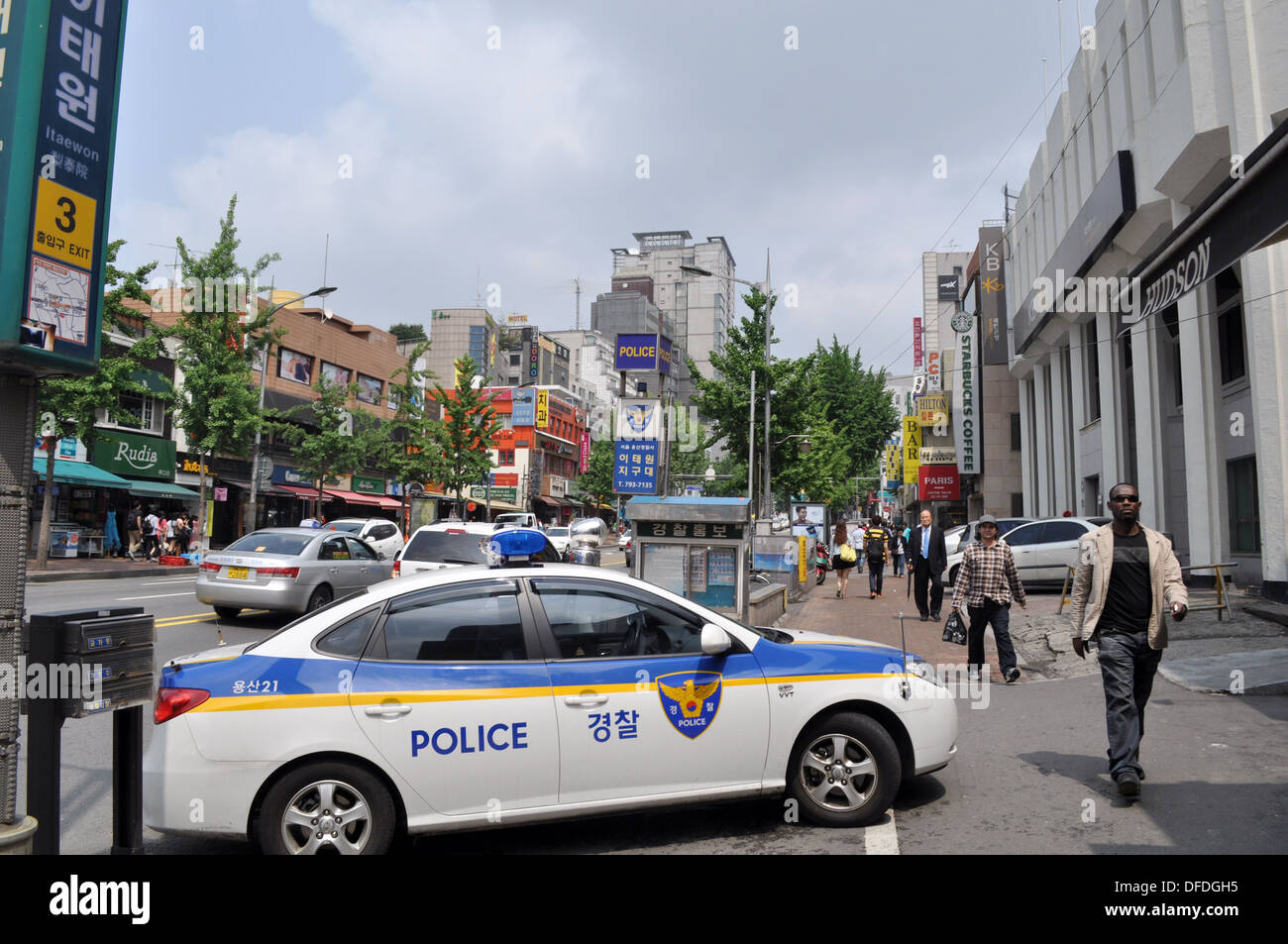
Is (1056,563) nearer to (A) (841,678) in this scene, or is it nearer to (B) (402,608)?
(A) (841,678)

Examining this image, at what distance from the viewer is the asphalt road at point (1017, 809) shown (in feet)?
15.8

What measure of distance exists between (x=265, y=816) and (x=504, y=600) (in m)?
1.53

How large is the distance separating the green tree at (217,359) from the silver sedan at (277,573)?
16505mm

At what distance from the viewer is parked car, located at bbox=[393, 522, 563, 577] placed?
43.4 ft

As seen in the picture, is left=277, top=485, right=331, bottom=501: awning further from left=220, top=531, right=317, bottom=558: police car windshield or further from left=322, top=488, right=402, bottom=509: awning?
left=220, top=531, right=317, bottom=558: police car windshield

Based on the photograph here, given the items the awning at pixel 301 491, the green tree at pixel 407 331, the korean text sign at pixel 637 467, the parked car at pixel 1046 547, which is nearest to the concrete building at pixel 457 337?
the green tree at pixel 407 331

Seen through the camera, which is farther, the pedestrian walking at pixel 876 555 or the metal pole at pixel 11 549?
the pedestrian walking at pixel 876 555

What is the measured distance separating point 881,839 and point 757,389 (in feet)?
111

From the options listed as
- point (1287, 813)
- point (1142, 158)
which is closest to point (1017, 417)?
point (1142, 158)

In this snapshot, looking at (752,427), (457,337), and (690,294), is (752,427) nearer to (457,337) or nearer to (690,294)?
(457,337)

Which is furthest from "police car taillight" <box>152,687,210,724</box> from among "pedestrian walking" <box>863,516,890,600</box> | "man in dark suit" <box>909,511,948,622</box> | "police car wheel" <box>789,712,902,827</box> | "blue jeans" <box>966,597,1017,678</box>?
"pedestrian walking" <box>863,516,890,600</box>

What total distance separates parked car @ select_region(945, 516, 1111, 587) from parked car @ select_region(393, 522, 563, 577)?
10.3 metres

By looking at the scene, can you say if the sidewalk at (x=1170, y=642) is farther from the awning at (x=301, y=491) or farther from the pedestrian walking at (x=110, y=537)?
the awning at (x=301, y=491)
